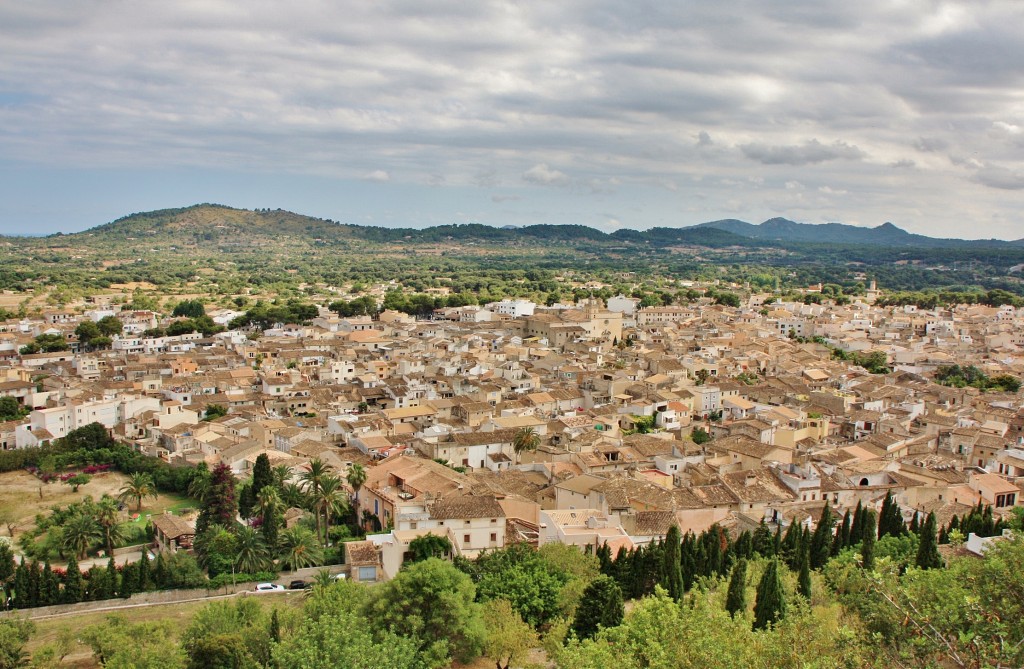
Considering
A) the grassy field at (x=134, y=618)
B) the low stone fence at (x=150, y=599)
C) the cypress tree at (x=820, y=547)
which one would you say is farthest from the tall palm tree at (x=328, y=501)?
the cypress tree at (x=820, y=547)

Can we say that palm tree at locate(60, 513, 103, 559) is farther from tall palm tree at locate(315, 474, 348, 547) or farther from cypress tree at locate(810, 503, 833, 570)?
cypress tree at locate(810, 503, 833, 570)

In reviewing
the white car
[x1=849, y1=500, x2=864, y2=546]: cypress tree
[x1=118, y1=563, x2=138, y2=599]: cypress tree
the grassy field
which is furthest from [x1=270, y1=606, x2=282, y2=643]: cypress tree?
[x1=849, y1=500, x2=864, y2=546]: cypress tree

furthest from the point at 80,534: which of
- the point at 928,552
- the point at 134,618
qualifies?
the point at 928,552

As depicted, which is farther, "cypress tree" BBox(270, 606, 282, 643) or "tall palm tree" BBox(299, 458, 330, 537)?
"tall palm tree" BBox(299, 458, 330, 537)

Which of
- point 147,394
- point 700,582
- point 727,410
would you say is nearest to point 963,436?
point 727,410

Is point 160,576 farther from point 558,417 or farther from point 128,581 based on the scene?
point 558,417

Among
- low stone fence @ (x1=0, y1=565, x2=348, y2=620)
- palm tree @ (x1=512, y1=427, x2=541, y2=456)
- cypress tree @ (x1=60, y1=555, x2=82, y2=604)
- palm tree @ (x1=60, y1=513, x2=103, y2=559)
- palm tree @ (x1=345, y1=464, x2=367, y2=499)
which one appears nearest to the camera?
low stone fence @ (x1=0, y1=565, x2=348, y2=620)
